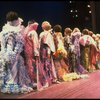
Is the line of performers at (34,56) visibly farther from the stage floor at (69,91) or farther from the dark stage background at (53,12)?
the dark stage background at (53,12)

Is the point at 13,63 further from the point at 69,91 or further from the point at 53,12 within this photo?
the point at 53,12

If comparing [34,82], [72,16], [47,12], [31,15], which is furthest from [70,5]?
[34,82]

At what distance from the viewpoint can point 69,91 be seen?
8.55m

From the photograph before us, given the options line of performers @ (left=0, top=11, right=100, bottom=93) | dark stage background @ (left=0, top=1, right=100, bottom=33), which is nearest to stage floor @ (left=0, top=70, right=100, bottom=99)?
line of performers @ (left=0, top=11, right=100, bottom=93)

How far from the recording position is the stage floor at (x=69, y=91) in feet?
25.9

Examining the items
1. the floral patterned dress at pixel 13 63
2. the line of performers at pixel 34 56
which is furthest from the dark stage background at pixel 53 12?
the floral patterned dress at pixel 13 63

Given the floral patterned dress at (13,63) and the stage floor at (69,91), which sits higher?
the floral patterned dress at (13,63)

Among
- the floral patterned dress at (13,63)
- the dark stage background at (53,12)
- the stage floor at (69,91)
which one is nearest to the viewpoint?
the stage floor at (69,91)

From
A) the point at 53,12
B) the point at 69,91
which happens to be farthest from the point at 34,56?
the point at 53,12

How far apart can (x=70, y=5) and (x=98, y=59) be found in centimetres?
292

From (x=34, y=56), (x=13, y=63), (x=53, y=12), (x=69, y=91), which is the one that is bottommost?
(x=69, y=91)

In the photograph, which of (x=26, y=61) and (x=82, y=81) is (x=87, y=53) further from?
(x=26, y=61)

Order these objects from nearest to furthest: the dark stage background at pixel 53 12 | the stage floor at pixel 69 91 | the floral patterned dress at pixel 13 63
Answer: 1. the stage floor at pixel 69 91
2. the floral patterned dress at pixel 13 63
3. the dark stage background at pixel 53 12

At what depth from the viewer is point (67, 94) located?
320 inches
